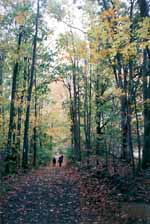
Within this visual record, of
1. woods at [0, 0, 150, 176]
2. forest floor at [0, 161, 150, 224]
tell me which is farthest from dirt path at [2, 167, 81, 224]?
woods at [0, 0, 150, 176]

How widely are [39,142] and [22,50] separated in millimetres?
23360

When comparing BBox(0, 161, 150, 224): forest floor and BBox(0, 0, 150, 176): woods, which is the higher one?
BBox(0, 0, 150, 176): woods

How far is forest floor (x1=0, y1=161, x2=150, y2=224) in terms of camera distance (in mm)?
8531

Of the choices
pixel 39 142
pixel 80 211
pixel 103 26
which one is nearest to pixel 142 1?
pixel 103 26

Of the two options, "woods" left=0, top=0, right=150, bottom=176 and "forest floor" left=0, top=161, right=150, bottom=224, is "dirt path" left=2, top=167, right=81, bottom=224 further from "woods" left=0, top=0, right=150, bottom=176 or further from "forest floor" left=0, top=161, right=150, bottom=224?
"woods" left=0, top=0, right=150, bottom=176

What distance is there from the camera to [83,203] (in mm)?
10578

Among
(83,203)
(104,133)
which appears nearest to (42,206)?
(83,203)

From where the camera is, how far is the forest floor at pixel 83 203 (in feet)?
28.0

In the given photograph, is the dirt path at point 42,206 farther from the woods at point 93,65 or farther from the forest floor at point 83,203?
the woods at point 93,65

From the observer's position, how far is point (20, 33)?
20.7m

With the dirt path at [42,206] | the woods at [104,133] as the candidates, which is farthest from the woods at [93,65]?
Answer: the dirt path at [42,206]

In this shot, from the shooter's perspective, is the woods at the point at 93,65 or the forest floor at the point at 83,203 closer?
the forest floor at the point at 83,203

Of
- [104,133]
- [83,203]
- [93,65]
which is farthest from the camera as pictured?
[93,65]

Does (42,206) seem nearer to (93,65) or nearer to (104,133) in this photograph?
(104,133)
